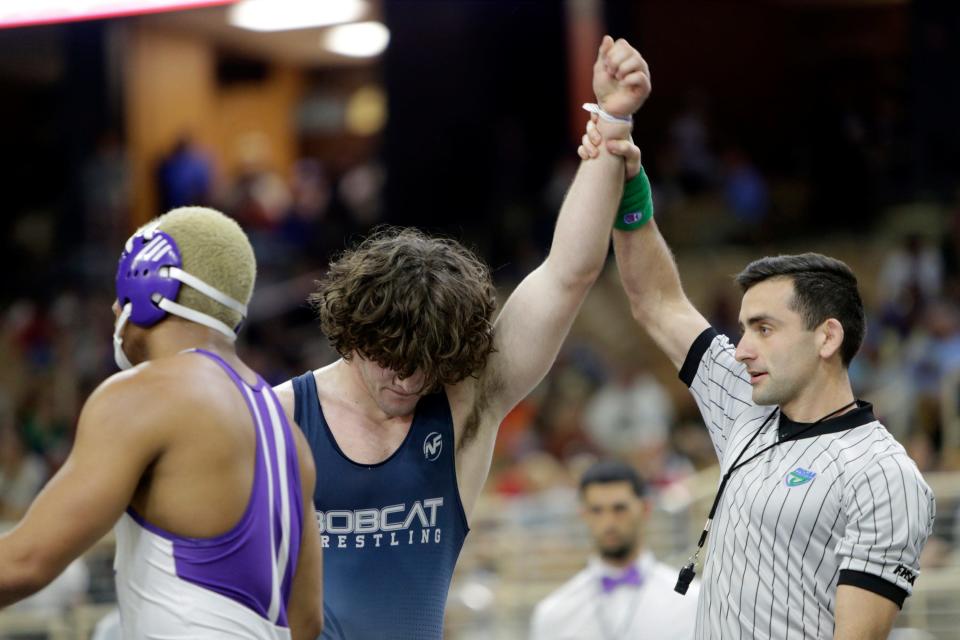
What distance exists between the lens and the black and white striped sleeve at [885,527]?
10.1 feet

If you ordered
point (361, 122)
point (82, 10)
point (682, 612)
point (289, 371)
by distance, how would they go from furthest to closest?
point (361, 122) < point (289, 371) < point (82, 10) < point (682, 612)

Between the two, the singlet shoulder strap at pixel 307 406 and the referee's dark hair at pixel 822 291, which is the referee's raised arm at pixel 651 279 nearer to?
the referee's dark hair at pixel 822 291

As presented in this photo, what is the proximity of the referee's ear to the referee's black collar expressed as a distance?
156 millimetres

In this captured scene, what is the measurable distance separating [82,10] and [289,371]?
20.4 feet

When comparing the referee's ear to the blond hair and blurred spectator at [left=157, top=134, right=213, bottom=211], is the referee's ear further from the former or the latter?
blurred spectator at [left=157, top=134, right=213, bottom=211]

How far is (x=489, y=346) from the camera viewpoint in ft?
10.8

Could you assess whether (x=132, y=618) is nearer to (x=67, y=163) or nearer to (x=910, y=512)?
(x=910, y=512)

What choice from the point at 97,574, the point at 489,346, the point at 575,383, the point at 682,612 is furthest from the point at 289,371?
the point at 489,346

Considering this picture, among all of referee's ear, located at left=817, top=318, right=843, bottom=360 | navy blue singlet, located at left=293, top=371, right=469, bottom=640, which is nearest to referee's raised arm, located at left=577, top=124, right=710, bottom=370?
referee's ear, located at left=817, top=318, right=843, bottom=360

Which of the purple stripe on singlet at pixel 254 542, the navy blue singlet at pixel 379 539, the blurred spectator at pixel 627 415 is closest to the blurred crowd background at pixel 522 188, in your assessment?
the blurred spectator at pixel 627 415

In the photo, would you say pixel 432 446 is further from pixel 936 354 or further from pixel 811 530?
pixel 936 354

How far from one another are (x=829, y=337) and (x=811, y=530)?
51 centimetres

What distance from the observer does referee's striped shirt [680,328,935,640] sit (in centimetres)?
311

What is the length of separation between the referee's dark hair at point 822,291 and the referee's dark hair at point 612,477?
2.34 meters
